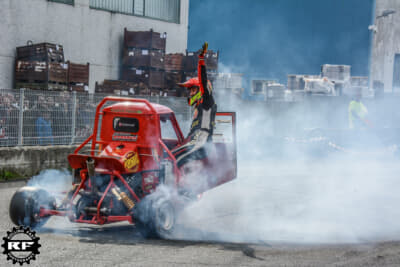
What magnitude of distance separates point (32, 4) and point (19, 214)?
1241 cm

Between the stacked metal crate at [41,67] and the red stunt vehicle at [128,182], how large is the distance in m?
9.13

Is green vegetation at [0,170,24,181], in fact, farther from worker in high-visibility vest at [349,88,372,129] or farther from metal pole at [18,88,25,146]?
worker in high-visibility vest at [349,88,372,129]

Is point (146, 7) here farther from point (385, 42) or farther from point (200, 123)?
point (200, 123)

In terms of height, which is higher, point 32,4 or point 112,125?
point 32,4

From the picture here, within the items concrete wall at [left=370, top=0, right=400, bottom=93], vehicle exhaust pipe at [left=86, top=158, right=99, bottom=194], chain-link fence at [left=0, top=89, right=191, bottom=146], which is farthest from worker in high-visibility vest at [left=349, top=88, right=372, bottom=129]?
concrete wall at [left=370, top=0, right=400, bottom=93]

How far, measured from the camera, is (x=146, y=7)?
22.2 meters

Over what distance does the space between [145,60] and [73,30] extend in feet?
8.85

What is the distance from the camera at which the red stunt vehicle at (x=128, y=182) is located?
705 centimetres

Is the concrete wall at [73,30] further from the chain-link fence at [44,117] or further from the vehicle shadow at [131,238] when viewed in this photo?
the vehicle shadow at [131,238]

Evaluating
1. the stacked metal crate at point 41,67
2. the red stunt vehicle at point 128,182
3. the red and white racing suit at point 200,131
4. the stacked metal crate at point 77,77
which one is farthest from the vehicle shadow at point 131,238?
the stacked metal crate at point 77,77

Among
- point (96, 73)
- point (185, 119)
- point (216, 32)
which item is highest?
point (216, 32)

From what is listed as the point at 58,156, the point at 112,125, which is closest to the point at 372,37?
the point at 58,156

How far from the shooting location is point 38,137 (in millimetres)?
12906

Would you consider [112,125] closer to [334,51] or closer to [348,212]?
[348,212]
